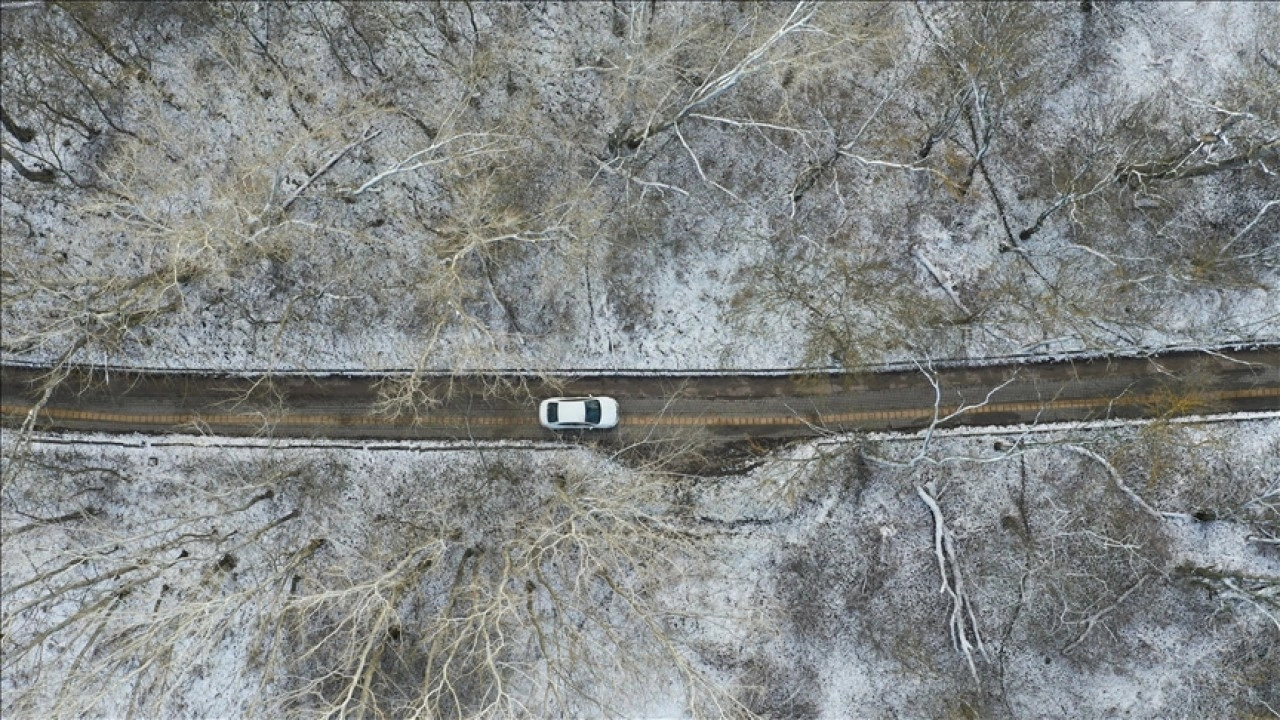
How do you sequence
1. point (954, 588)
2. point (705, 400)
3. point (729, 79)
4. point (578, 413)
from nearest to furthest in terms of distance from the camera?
point (729, 79)
point (954, 588)
point (578, 413)
point (705, 400)

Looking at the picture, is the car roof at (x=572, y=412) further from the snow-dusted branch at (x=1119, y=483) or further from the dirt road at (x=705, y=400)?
the snow-dusted branch at (x=1119, y=483)

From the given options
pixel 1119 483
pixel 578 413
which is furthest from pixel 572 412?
pixel 1119 483

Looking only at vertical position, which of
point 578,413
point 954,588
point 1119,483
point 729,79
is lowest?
point 954,588

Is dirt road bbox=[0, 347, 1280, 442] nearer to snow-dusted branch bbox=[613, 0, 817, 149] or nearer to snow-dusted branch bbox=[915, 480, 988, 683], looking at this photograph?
snow-dusted branch bbox=[915, 480, 988, 683]

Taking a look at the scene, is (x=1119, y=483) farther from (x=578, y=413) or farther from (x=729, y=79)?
(x=729, y=79)

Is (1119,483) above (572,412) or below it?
below

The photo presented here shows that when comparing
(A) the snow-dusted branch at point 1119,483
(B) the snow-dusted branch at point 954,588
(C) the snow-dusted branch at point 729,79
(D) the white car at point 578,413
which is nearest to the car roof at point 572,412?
(D) the white car at point 578,413

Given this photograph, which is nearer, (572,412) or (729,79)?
(729,79)

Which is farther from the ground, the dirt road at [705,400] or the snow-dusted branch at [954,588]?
the dirt road at [705,400]
